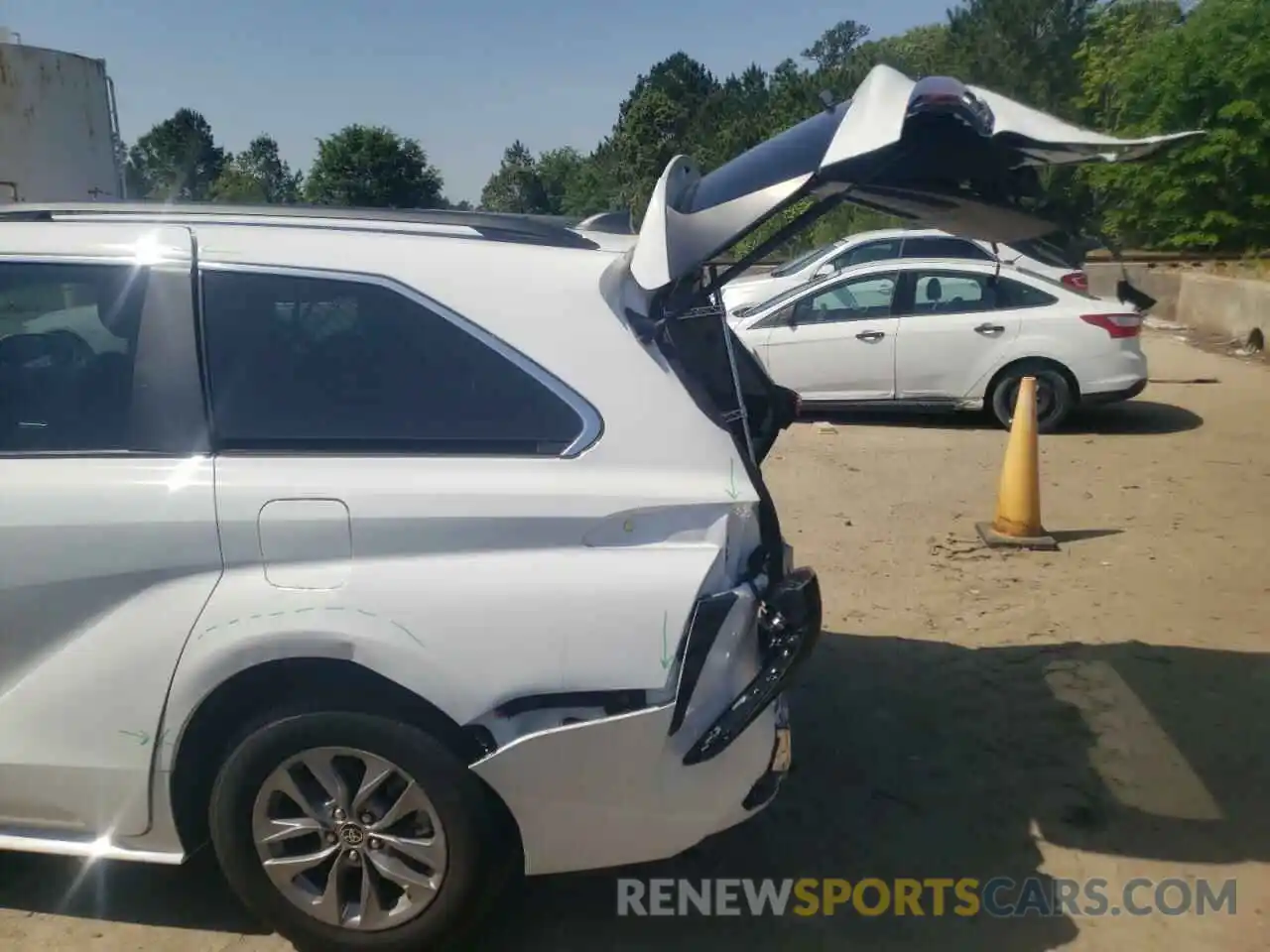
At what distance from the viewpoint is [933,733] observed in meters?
4.46

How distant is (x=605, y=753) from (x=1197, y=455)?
321 inches

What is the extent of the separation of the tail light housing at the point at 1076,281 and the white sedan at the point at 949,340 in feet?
1.24

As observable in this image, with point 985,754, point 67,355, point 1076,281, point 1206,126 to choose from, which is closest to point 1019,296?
point 1076,281

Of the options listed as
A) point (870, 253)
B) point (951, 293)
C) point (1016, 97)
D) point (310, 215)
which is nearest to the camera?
point (310, 215)

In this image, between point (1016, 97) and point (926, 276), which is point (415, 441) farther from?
point (1016, 97)

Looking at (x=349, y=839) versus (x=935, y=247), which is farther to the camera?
(x=935, y=247)

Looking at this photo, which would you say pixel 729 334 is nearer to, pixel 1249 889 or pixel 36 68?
pixel 1249 889

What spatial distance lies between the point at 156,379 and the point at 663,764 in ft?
5.48

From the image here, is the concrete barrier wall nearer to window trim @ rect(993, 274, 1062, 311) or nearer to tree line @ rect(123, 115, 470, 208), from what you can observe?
window trim @ rect(993, 274, 1062, 311)

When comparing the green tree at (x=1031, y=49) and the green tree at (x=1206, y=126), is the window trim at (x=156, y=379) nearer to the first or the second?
the green tree at (x=1206, y=126)

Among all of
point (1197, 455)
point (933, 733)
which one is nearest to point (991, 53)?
point (1197, 455)

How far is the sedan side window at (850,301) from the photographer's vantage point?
35.1 ft

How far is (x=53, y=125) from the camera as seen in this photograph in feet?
40.8

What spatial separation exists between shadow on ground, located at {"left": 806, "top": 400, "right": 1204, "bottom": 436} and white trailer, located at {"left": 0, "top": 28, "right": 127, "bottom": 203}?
8.47 metres
